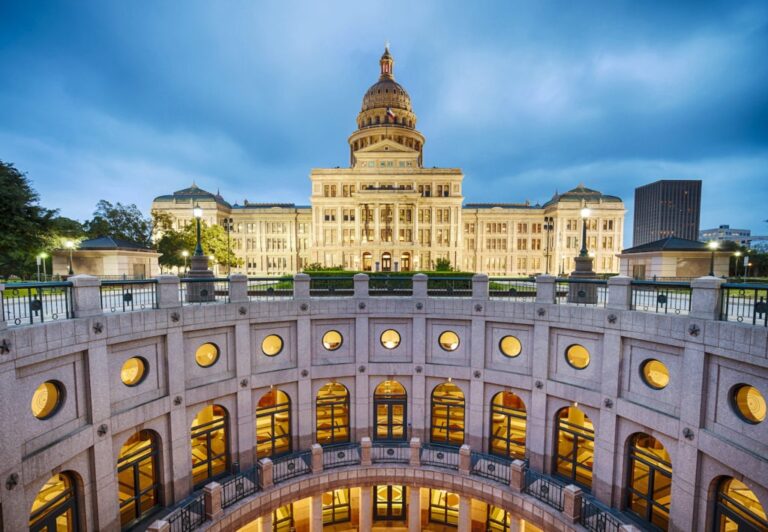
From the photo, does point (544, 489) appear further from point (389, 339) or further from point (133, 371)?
point (133, 371)

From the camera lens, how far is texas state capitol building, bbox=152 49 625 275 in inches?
2662

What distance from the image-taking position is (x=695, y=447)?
10.1 metres

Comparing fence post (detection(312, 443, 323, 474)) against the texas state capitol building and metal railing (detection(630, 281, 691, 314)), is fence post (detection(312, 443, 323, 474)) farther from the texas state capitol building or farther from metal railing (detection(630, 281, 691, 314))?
the texas state capitol building

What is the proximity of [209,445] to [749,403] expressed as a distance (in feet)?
59.8

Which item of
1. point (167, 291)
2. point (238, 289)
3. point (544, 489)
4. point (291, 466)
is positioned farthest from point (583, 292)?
point (167, 291)

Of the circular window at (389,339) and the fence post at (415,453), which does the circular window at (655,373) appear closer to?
the fence post at (415,453)

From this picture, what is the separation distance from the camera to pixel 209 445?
13633 millimetres

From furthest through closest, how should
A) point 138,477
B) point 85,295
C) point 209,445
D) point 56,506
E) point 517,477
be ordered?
point 209,445, point 517,477, point 138,477, point 85,295, point 56,506

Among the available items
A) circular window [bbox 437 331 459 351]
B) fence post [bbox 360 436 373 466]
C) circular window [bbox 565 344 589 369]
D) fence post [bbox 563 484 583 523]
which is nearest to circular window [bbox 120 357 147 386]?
fence post [bbox 360 436 373 466]

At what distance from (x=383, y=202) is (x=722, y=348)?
59363 millimetres

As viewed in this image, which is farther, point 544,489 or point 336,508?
point 336,508

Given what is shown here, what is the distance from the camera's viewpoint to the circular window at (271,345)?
14.7m

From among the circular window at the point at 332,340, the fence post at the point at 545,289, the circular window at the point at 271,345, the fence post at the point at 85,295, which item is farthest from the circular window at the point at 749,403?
the fence post at the point at 85,295

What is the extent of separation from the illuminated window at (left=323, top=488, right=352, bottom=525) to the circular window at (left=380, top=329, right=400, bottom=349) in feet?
23.4
